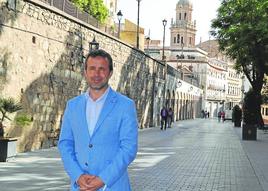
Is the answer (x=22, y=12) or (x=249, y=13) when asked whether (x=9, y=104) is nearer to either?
(x=22, y=12)

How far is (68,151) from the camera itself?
12.2ft

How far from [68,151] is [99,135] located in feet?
0.91

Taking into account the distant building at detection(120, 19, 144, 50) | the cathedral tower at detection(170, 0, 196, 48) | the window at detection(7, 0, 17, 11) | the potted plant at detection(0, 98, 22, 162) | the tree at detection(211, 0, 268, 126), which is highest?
the cathedral tower at detection(170, 0, 196, 48)

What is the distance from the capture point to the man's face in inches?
148

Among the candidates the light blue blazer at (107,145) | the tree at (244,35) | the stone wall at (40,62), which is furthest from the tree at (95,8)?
the light blue blazer at (107,145)

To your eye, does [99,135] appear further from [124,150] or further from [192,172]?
[192,172]

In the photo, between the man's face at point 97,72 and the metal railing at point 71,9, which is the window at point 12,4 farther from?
the man's face at point 97,72

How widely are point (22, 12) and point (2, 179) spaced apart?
234 inches

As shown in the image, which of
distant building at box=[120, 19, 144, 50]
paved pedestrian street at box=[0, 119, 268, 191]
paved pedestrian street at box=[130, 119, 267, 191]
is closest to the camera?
paved pedestrian street at box=[0, 119, 268, 191]

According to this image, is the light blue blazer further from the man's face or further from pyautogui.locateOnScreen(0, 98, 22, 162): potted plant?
pyautogui.locateOnScreen(0, 98, 22, 162): potted plant

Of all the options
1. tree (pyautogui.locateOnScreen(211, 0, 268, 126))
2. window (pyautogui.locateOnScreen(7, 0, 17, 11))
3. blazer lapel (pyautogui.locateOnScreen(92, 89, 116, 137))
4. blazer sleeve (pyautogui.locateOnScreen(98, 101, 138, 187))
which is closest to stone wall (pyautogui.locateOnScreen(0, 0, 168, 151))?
window (pyautogui.locateOnScreen(7, 0, 17, 11))

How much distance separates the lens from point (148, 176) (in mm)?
11344

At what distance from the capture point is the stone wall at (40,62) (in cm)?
1380

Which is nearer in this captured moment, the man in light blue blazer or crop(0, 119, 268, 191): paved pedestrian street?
the man in light blue blazer
